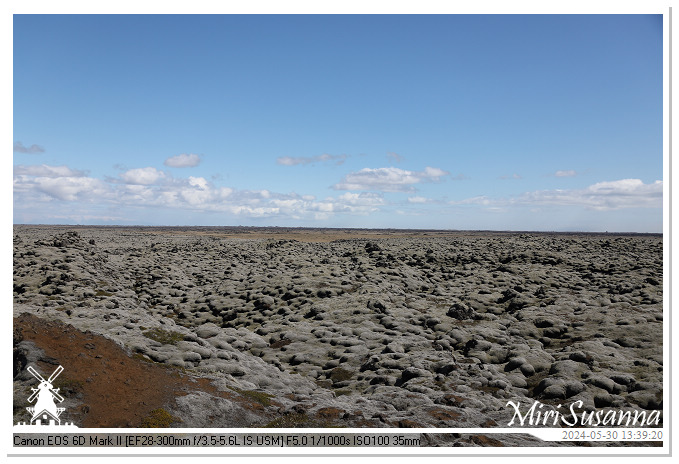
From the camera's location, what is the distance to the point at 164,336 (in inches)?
706

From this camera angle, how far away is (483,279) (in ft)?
121

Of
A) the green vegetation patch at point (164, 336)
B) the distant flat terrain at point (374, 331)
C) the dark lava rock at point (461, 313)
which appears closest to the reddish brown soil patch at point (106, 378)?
the distant flat terrain at point (374, 331)

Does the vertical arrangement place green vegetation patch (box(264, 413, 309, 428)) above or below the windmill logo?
below

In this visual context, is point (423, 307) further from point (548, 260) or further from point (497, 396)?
point (548, 260)

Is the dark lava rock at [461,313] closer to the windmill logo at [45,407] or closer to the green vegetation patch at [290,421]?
the green vegetation patch at [290,421]

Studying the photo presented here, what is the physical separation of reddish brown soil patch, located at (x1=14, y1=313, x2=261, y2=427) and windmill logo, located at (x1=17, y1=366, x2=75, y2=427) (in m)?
0.32

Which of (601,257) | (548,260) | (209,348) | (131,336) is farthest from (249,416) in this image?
(601,257)

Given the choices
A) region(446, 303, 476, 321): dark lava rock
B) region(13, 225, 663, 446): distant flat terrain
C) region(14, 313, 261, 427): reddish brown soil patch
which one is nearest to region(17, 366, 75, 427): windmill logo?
region(14, 313, 261, 427): reddish brown soil patch

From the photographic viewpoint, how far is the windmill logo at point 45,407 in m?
9.62

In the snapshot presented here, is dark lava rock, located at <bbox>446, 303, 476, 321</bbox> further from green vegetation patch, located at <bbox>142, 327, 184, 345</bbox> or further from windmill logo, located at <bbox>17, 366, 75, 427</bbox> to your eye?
windmill logo, located at <bbox>17, 366, 75, 427</bbox>

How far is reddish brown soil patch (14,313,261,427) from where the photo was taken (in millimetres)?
9922
